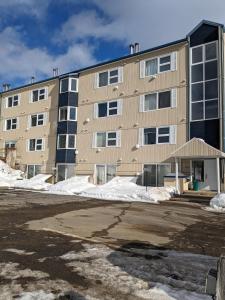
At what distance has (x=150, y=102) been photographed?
27.6 m

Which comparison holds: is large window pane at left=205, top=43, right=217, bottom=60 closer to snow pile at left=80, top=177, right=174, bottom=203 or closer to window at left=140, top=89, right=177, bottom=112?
window at left=140, top=89, right=177, bottom=112

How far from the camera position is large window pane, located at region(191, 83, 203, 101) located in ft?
80.3

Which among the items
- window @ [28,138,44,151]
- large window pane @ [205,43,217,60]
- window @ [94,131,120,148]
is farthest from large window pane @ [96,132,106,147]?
large window pane @ [205,43,217,60]

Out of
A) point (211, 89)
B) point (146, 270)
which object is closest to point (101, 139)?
point (211, 89)

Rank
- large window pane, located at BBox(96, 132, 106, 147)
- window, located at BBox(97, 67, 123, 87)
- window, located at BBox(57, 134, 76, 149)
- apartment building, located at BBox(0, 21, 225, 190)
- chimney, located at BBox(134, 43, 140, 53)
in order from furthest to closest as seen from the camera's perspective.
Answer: window, located at BBox(57, 134, 76, 149), chimney, located at BBox(134, 43, 140, 53), large window pane, located at BBox(96, 132, 106, 147), window, located at BBox(97, 67, 123, 87), apartment building, located at BBox(0, 21, 225, 190)

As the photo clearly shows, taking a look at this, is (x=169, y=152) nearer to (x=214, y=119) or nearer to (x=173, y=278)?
(x=214, y=119)

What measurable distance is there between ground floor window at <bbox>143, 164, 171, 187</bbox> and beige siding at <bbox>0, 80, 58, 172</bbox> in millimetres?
11229

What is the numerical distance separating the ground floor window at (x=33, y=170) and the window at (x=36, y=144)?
1935 mm

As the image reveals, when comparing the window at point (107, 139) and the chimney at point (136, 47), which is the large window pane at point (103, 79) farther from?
the window at point (107, 139)

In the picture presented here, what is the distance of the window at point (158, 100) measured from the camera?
2605 cm

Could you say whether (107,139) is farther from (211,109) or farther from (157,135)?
(211,109)

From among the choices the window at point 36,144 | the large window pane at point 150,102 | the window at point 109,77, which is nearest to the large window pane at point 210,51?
the large window pane at point 150,102

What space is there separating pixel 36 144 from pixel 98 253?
1216 inches

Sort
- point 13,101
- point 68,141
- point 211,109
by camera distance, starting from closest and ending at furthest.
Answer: point 211,109
point 68,141
point 13,101
